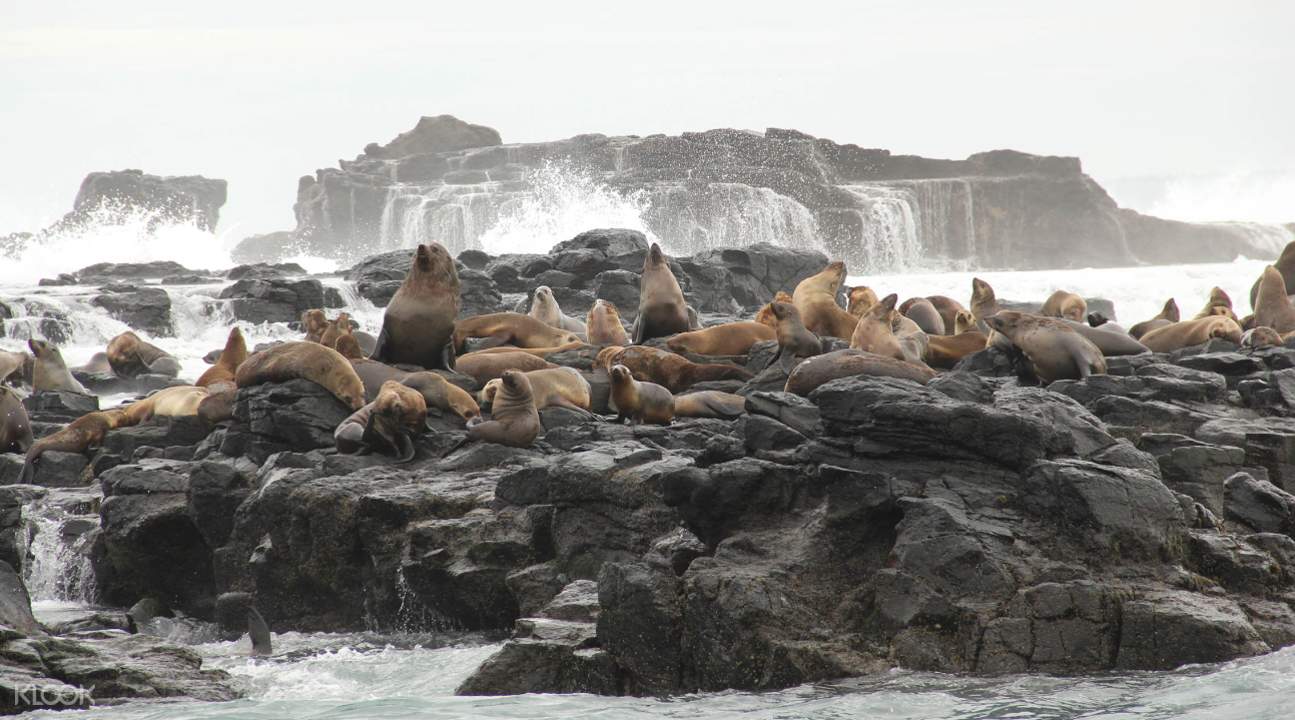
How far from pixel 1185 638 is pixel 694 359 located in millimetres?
7040

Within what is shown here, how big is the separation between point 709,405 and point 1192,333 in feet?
21.4

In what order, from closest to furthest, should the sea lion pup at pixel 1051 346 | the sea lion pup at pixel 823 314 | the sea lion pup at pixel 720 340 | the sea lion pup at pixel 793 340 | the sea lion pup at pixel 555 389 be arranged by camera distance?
1. the sea lion pup at pixel 555 389
2. the sea lion pup at pixel 1051 346
3. the sea lion pup at pixel 793 340
4. the sea lion pup at pixel 720 340
5. the sea lion pup at pixel 823 314

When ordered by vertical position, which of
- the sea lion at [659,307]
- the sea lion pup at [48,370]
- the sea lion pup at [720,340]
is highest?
the sea lion at [659,307]

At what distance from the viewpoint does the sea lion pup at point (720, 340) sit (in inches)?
528

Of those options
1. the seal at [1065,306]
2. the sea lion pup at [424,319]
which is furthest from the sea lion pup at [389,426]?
the seal at [1065,306]

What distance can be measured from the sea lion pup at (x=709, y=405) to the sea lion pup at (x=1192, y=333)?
599 cm

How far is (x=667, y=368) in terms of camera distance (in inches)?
484

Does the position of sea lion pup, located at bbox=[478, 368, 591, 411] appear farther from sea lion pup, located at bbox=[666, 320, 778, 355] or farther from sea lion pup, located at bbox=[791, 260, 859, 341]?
sea lion pup, located at bbox=[791, 260, 859, 341]

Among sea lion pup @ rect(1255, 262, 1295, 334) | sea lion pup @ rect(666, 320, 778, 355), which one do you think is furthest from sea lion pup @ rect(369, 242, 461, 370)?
sea lion pup @ rect(1255, 262, 1295, 334)

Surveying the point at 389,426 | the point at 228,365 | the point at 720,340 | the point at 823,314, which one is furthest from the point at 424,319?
the point at 823,314

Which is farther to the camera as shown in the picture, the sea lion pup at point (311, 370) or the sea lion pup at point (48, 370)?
the sea lion pup at point (48, 370)

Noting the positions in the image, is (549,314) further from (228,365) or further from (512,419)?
(512,419)

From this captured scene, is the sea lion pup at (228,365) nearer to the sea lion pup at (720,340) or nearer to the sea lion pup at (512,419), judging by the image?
the sea lion pup at (720,340)

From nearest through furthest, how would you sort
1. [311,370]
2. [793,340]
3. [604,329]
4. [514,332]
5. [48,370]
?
[311,370] → [793,340] → [514,332] → [604,329] → [48,370]
